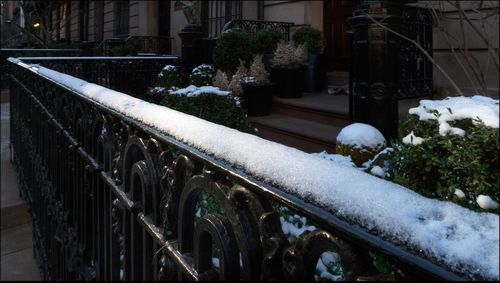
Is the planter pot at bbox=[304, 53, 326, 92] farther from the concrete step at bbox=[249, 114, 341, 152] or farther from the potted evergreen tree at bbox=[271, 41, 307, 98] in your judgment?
the concrete step at bbox=[249, 114, 341, 152]

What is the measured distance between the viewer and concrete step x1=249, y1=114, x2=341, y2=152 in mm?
6453

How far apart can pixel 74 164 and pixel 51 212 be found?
83 centimetres

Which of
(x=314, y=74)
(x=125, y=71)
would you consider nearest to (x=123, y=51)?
(x=125, y=71)

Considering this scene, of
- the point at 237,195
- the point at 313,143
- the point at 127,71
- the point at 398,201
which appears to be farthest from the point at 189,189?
the point at 127,71

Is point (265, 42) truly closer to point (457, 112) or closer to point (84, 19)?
point (457, 112)

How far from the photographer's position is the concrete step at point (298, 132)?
6453mm

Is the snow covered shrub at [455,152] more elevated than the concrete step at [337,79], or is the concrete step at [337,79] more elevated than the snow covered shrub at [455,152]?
the concrete step at [337,79]

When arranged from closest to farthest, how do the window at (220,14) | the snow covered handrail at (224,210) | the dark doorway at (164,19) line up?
the snow covered handrail at (224,210) < the window at (220,14) < the dark doorway at (164,19)

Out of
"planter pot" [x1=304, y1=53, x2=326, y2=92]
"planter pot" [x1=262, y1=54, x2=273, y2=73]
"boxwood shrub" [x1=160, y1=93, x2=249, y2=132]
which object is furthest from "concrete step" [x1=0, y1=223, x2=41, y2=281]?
"planter pot" [x1=304, y1=53, x2=326, y2=92]

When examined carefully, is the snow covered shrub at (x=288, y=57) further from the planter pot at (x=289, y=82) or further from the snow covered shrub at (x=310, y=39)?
the snow covered shrub at (x=310, y=39)

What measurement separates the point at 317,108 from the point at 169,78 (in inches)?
150

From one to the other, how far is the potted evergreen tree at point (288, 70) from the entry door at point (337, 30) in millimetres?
2406

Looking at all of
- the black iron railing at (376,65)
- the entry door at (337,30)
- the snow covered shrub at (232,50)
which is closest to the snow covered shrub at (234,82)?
the snow covered shrub at (232,50)

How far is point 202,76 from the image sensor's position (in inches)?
366
